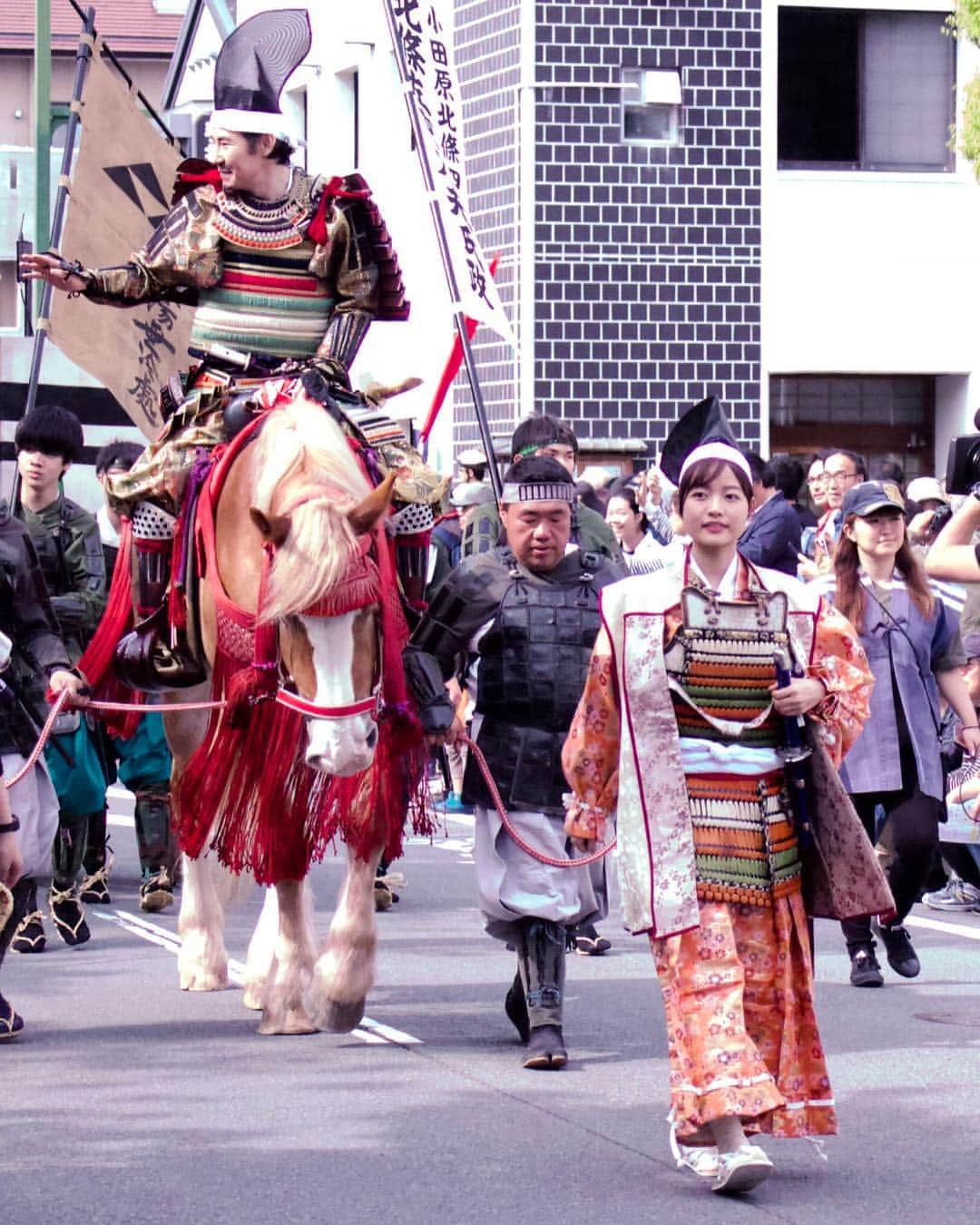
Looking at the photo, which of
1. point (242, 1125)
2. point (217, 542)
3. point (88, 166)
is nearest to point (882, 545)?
point (217, 542)

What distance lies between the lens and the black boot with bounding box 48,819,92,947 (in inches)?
438

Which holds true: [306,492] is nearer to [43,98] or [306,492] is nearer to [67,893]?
[67,893]

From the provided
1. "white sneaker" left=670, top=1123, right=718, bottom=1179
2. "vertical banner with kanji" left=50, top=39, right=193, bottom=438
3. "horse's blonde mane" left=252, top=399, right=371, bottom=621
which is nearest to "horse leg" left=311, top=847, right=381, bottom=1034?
"horse's blonde mane" left=252, top=399, right=371, bottom=621

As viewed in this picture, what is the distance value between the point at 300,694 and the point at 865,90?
2011 cm

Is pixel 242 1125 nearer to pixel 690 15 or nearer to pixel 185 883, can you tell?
pixel 185 883

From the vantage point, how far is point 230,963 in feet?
34.2

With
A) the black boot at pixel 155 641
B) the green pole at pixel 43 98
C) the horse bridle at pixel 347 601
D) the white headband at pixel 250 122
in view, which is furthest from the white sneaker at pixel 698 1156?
the green pole at pixel 43 98

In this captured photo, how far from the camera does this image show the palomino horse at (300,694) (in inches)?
318

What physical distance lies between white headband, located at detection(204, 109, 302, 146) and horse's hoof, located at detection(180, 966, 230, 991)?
2979mm

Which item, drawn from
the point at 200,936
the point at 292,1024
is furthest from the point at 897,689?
the point at 292,1024

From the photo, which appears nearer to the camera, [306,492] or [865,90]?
[306,492]

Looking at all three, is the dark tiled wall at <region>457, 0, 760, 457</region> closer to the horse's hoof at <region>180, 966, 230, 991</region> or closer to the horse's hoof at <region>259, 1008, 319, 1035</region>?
the horse's hoof at <region>180, 966, 230, 991</region>

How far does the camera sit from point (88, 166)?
15.9 meters

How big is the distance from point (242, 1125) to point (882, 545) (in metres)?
4.19
